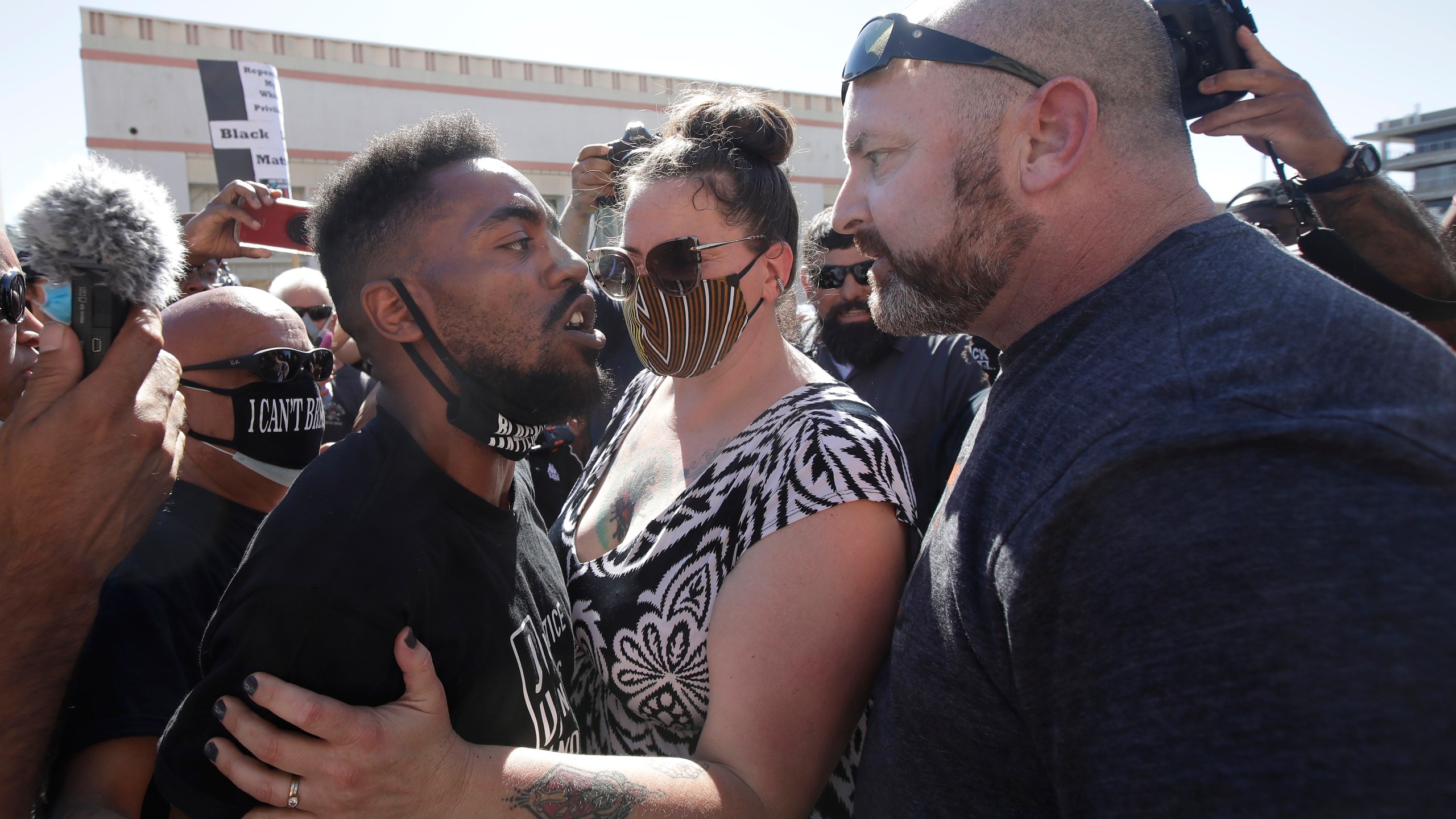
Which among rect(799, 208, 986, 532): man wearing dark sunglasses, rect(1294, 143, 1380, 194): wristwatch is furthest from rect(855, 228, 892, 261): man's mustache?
rect(799, 208, 986, 532): man wearing dark sunglasses

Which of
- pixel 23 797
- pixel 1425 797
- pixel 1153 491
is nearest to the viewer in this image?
pixel 1425 797

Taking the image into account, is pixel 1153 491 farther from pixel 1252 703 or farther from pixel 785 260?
pixel 785 260

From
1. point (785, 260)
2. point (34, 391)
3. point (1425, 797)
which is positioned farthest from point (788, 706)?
point (34, 391)

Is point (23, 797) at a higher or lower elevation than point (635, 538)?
lower

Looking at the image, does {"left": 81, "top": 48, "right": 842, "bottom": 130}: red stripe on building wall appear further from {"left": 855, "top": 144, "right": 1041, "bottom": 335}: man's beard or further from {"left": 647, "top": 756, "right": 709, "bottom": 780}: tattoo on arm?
{"left": 647, "top": 756, "right": 709, "bottom": 780}: tattoo on arm

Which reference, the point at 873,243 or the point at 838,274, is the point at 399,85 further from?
the point at 873,243

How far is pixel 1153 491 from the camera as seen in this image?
1.03 meters

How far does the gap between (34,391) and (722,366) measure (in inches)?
64.0

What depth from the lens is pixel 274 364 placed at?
2740 millimetres

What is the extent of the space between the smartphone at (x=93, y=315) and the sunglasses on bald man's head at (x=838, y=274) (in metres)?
3.79

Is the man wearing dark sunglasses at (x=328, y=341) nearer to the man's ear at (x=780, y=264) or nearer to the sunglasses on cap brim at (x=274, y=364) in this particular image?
the sunglasses on cap brim at (x=274, y=364)

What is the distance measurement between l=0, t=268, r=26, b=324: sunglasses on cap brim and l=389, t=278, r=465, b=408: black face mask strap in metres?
0.76

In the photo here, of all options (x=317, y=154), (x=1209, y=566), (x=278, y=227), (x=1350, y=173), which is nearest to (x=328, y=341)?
(x=278, y=227)

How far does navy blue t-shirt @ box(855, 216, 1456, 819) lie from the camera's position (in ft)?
2.81
